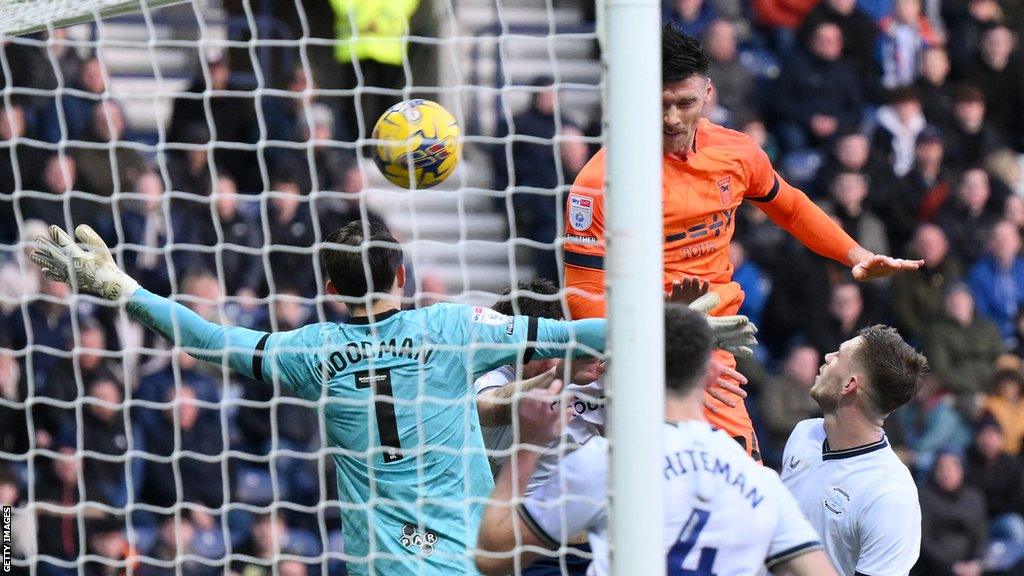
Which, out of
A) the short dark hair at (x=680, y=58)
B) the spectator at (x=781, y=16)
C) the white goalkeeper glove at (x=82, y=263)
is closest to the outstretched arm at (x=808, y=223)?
the short dark hair at (x=680, y=58)

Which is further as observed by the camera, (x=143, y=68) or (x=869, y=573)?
(x=143, y=68)

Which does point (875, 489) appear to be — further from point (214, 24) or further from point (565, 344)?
point (214, 24)

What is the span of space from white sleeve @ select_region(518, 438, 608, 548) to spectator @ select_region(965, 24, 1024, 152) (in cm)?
645

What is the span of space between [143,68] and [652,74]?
17.7 feet

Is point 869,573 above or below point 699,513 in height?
below

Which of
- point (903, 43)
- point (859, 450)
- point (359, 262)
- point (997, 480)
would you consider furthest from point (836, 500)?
point (903, 43)

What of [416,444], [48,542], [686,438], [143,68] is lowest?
[48,542]

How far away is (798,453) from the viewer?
5.75m

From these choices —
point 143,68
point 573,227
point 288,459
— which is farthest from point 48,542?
point 573,227

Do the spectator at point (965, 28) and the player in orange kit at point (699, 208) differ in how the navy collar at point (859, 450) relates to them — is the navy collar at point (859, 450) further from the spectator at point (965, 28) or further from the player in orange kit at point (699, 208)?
the spectator at point (965, 28)

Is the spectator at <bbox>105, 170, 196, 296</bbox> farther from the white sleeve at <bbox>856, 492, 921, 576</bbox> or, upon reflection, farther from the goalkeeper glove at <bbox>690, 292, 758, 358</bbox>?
the white sleeve at <bbox>856, 492, 921, 576</bbox>

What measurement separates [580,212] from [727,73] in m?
4.08

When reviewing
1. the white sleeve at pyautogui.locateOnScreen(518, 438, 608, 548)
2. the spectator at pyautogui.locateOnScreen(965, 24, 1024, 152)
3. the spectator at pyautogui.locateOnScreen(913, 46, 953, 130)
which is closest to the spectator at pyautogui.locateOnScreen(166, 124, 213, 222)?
the white sleeve at pyautogui.locateOnScreen(518, 438, 608, 548)

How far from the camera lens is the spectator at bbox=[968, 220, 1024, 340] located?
9320mm
